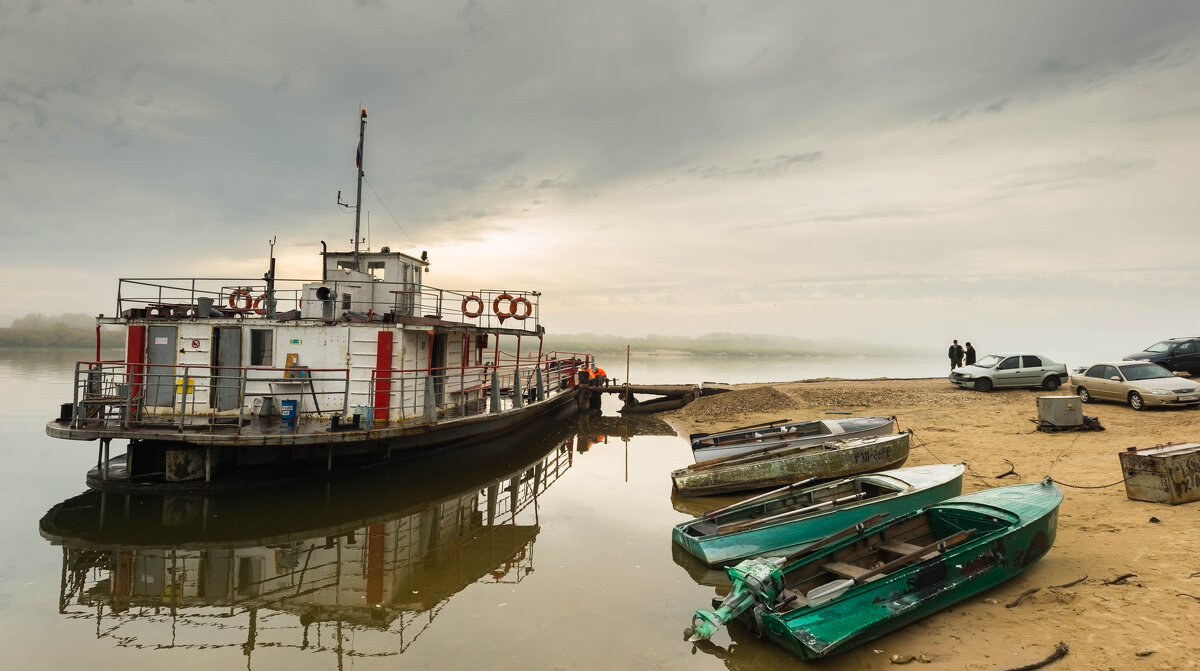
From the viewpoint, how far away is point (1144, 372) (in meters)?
17.2

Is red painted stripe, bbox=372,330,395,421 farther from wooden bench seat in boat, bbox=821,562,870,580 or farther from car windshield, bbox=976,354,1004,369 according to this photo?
car windshield, bbox=976,354,1004,369

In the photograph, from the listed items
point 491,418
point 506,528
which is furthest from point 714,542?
point 491,418

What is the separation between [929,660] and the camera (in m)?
5.72

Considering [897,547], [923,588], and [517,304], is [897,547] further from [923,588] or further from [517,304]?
[517,304]

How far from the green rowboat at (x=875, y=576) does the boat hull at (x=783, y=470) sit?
14.8 feet

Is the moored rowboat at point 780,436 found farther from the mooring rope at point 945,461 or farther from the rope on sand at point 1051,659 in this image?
the rope on sand at point 1051,659

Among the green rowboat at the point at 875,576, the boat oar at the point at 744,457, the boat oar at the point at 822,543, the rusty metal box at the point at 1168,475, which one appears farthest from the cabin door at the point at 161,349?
the rusty metal box at the point at 1168,475

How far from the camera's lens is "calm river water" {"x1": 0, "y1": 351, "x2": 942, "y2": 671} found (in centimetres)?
668

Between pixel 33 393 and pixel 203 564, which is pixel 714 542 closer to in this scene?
pixel 203 564

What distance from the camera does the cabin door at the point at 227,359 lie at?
14047 millimetres

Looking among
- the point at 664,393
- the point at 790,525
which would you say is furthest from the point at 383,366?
the point at 664,393

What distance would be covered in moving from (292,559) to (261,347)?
669 centimetres

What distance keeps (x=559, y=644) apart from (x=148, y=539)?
825cm

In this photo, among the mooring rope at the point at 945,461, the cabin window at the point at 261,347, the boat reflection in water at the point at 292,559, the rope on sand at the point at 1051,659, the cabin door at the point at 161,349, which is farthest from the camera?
the cabin window at the point at 261,347
